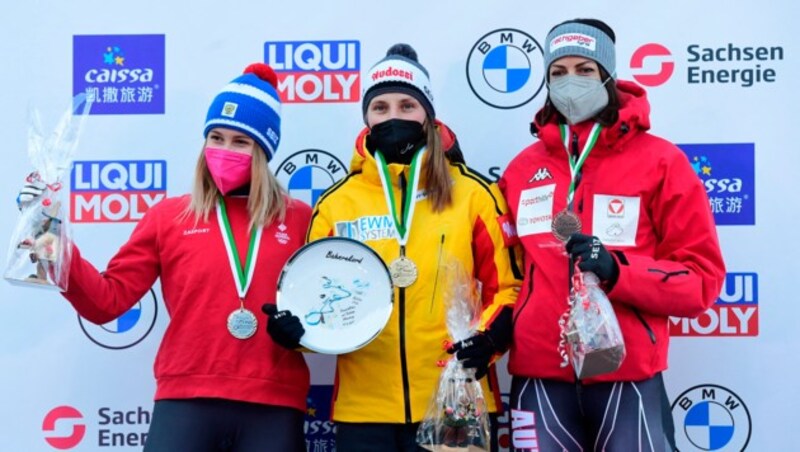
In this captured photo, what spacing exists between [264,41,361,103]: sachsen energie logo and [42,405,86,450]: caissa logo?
1.61 meters

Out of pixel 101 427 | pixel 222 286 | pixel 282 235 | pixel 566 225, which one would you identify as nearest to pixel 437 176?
pixel 566 225

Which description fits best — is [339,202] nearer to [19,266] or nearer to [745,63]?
[19,266]

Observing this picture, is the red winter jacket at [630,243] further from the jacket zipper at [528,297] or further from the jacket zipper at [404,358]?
the jacket zipper at [404,358]

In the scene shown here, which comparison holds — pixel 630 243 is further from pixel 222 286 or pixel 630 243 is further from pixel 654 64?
pixel 222 286

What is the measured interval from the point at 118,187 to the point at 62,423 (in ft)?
3.34

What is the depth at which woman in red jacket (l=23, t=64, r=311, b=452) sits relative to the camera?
323 centimetres

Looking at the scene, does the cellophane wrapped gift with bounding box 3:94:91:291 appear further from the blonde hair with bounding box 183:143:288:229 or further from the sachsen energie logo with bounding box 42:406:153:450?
the sachsen energie logo with bounding box 42:406:153:450

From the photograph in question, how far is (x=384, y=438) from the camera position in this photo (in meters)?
3.12

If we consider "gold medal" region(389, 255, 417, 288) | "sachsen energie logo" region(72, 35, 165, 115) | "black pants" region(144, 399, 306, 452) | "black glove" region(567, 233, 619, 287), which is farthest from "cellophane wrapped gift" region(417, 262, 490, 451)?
"sachsen energie logo" region(72, 35, 165, 115)

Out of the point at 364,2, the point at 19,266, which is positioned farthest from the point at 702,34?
the point at 19,266

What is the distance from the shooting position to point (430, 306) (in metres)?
3.17

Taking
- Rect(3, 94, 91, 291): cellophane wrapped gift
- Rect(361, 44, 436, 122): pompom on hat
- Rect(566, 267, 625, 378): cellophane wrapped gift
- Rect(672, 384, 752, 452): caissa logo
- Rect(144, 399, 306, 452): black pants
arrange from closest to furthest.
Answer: Rect(566, 267, 625, 378): cellophane wrapped gift < Rect(3, 94, 91, 291): cellophane wrapped gift < Rect(144, 399, 306, 452): black pants < Rect(361, 44, 436, 122): pompom on hat < Rect(672, 384, 752, 452): caissa logo

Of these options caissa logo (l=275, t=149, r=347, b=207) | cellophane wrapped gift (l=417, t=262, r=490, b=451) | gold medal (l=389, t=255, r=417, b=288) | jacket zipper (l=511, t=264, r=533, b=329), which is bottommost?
cellophane wrapped gift (l=417, t=262, r=490, b=451)

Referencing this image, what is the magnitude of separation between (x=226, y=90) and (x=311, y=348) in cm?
100
